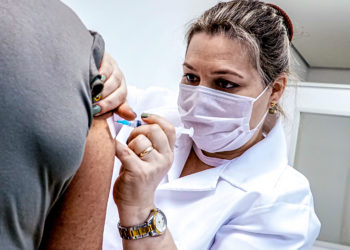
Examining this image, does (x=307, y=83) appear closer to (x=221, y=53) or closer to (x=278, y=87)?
(x=278, y=87)

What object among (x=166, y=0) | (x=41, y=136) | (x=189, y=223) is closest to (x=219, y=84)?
(x=189, y=223)

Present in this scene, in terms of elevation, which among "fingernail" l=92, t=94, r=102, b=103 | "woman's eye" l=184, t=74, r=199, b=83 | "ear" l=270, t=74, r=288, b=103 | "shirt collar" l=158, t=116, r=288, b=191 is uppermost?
"fingernail" l=92, t=94, r=102, b=103

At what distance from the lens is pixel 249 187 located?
4.17ft

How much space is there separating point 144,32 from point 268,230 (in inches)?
60.7

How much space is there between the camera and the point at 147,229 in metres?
0.99

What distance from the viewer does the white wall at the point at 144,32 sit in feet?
6.52

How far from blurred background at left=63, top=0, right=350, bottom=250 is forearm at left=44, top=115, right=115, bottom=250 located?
1.58 m

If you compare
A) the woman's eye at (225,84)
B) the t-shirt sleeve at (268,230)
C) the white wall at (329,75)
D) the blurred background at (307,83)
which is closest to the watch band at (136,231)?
the t-shirt sleeve at (268,230)

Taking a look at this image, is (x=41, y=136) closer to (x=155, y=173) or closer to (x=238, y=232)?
(x=155, y=173)

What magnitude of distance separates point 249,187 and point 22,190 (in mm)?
949

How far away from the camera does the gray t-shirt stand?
40 centimetres

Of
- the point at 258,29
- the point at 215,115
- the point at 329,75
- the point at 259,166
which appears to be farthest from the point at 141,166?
the point at 329,75

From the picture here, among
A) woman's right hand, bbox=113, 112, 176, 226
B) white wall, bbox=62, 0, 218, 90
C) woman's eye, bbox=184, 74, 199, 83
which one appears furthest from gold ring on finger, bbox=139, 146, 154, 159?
white wall, bbox=62, 0, 218, 90

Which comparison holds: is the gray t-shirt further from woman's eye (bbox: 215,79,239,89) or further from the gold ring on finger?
woman's eye (bbox: 215,79,239,89)
